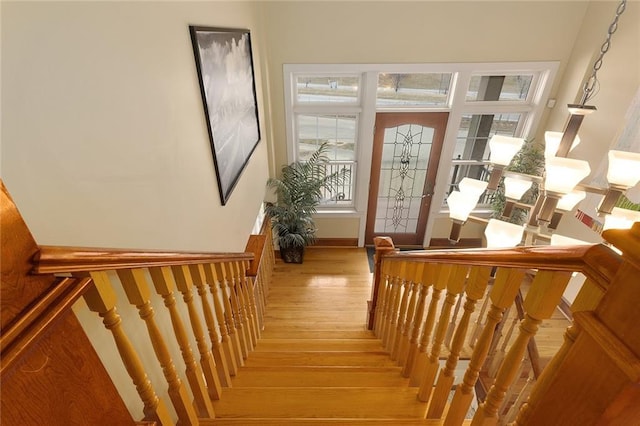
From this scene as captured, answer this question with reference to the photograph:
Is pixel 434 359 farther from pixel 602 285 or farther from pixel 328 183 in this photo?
pixel 328 183

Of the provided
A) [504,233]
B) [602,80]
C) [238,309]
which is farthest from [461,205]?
[602,80]

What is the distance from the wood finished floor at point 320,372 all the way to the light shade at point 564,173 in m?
1.26

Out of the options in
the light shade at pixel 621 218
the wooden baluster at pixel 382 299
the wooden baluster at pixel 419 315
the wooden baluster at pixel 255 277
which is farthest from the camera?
the wooden baluster at pixel 255 277

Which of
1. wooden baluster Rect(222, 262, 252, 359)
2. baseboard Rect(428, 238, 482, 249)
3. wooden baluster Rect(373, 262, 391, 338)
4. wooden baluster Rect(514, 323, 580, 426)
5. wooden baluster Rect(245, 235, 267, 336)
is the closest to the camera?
wooden baluster Rect(514, 323, 580, 426)

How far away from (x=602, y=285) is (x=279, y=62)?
3.82 meters

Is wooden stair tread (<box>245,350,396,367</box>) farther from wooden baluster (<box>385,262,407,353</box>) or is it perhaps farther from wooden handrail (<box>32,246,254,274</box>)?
wooden handrail (<box>32,246,254,274</box>)

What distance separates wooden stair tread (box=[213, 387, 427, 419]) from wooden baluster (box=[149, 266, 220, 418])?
4.1 inches

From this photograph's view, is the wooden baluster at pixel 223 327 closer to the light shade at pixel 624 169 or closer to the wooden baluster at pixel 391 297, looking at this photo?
the wooden baluster at pixel 391 297

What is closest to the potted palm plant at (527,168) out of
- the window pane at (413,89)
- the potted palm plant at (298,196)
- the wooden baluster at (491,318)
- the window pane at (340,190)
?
the window pane at (413,89)

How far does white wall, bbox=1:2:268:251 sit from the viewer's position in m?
0.79

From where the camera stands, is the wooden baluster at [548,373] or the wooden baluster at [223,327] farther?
the wooden baluster at [223,327]

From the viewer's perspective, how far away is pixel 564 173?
161 centimetres

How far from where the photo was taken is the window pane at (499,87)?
3.88 m

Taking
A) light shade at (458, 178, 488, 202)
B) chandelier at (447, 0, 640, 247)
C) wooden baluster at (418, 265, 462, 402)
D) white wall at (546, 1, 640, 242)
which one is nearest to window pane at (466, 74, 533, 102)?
white wall at (546, 1, 640, 242)
